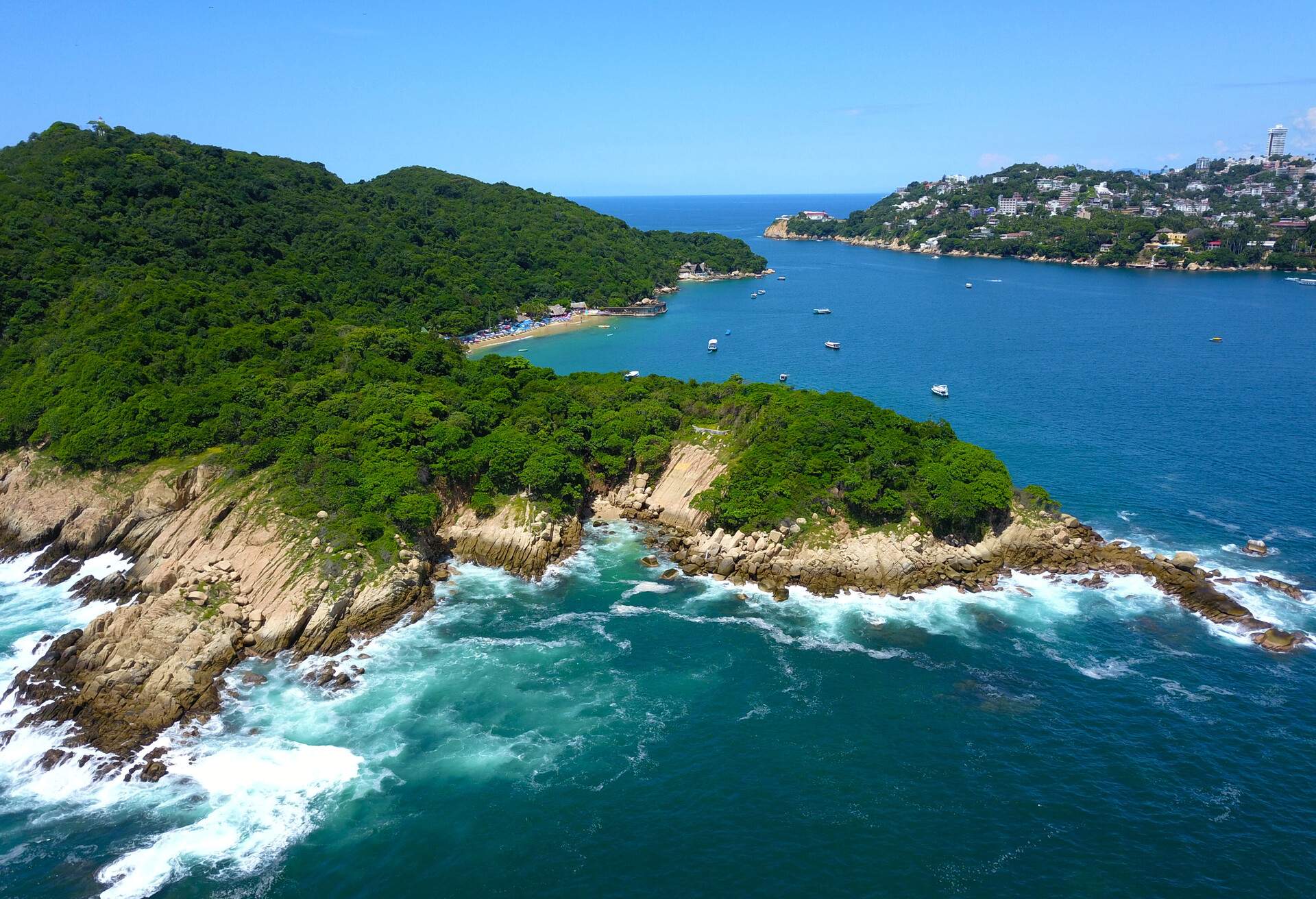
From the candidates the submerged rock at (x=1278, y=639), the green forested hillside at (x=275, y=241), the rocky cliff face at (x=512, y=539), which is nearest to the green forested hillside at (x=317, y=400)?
the green forested hillside at (x=275, y=241)

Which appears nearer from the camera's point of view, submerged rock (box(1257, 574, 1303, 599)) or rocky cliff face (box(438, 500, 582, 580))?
submerged rock (box(1257, 574, 1303, 599))

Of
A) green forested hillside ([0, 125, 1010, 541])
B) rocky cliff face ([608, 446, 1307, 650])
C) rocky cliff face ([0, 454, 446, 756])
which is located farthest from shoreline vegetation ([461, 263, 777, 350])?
rocky cliff face ([608, 446, 1307, 650])

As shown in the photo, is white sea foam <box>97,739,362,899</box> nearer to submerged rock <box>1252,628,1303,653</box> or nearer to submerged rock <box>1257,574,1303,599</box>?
submerged rock <box>1252,628,1303,653</box>

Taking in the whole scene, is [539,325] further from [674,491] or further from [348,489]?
[348,489]

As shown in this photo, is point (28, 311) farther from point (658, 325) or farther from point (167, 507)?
point (658, 325)

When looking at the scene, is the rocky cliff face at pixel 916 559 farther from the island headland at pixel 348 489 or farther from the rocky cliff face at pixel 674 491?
the rocky cliff face at pixel 674 491

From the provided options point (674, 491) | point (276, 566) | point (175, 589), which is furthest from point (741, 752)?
point (175, 589)

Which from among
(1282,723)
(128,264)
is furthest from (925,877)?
(128,264)
